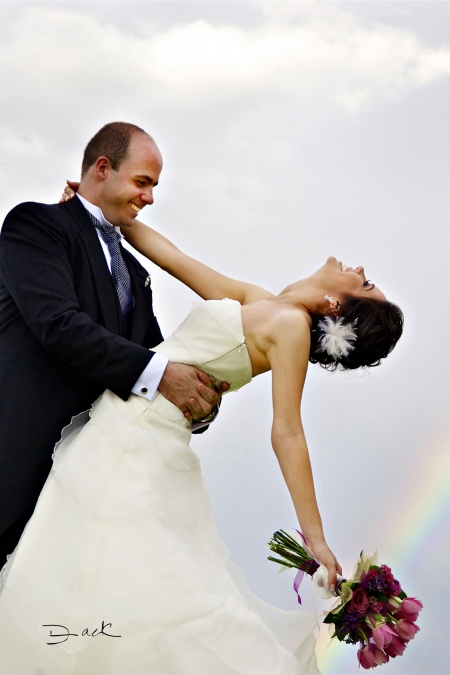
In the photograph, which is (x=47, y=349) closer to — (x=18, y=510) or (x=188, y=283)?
(x=18, y=510)

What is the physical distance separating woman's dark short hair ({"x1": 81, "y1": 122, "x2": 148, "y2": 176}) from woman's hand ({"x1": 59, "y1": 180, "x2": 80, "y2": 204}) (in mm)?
81

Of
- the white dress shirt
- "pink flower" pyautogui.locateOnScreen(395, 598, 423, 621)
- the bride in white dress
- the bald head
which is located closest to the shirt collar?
the bald head

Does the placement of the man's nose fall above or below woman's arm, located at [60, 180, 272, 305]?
above

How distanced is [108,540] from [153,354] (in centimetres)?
101

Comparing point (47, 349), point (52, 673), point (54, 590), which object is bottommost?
point (52, 673)

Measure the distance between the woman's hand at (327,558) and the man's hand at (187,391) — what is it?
0.85 metres

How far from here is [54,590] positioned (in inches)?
180

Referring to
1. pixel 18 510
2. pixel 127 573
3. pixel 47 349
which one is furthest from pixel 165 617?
pixel 47 349

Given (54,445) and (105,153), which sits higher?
(105,153)

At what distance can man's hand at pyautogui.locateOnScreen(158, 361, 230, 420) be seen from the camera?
16.5 ft

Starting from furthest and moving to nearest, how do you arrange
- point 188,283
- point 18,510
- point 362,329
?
point 188,283 → point 362,329 → point 18,510

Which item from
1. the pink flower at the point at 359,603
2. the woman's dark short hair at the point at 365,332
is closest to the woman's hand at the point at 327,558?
the pink flower at the point at 359,603

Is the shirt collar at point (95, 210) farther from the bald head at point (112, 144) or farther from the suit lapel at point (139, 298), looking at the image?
the suit lapel at point (139, 298)

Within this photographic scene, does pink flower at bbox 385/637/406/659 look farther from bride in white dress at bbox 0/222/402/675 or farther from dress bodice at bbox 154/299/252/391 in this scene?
dress bodice at bbox 154/299/252/391
